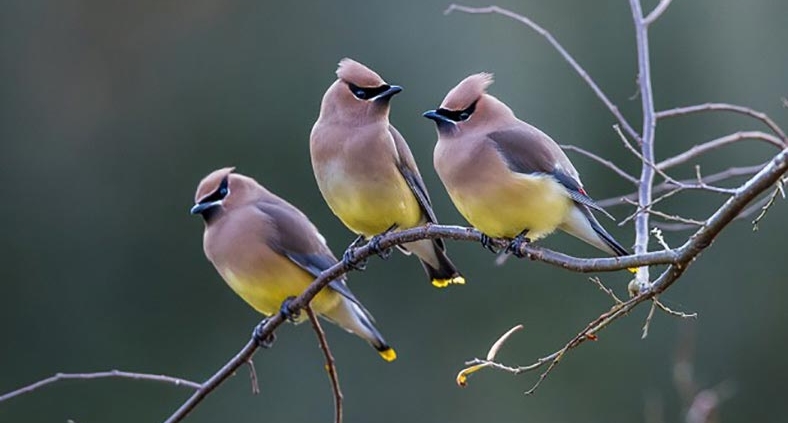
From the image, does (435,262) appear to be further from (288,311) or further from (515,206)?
(515,206)

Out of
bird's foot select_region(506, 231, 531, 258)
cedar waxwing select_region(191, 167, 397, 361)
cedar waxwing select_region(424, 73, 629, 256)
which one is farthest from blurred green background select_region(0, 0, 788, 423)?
bird's foot select_region(506, 231, 531, 258)

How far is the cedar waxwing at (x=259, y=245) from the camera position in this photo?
4.53 meters

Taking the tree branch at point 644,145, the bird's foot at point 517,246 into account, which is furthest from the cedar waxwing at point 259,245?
the tree branch at point 644,145

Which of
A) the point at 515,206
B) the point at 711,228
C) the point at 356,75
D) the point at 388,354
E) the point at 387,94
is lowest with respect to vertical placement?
the point at 388,354

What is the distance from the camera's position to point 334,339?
374 inches

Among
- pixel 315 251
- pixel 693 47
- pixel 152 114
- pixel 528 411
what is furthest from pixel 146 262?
pixel 315 251

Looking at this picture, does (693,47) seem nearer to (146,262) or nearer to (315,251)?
(146,262)

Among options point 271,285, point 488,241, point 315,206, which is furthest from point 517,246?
point 315,206

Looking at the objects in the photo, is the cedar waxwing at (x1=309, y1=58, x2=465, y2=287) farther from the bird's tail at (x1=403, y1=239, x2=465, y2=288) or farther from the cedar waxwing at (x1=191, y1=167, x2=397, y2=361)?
the cedar waxwing at (x1=191, y1=167, x2=397, y2=361)

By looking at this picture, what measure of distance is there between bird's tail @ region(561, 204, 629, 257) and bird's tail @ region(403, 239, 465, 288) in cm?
64

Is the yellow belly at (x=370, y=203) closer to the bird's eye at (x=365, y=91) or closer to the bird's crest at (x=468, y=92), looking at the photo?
the bird's eye at (x=365, y=91)

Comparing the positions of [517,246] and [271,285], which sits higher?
[271,285]

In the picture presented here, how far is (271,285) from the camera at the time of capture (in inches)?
178

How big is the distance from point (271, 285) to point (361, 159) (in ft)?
1.89
